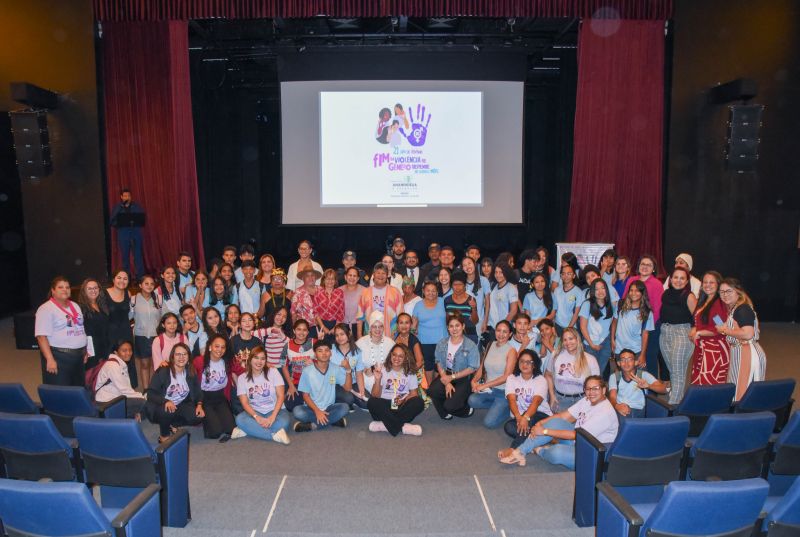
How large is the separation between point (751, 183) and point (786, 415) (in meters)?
6.22

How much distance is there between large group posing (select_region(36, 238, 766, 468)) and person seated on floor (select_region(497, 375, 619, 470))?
0.05ft

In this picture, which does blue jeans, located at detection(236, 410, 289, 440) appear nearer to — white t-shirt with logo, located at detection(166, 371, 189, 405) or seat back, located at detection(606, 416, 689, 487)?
white t-shirt with logo, located at detection(166, 371, 189, 405)

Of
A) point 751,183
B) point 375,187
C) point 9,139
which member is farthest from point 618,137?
point 9,139

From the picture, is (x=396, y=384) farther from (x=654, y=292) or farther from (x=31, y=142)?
(x=31, y=142)

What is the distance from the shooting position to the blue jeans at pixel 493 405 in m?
5.60

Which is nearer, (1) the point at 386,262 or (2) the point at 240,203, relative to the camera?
(1) the point at 386,262

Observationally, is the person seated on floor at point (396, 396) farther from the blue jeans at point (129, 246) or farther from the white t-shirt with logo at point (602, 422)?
the blue jeans at point (129, 246)

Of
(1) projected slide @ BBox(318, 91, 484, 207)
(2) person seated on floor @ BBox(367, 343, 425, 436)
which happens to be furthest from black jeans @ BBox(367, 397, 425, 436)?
(1) projected slide @ BBox(318, 91, 484, 207)

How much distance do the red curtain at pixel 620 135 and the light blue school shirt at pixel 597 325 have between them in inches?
173

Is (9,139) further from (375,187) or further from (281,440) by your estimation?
(281,440)

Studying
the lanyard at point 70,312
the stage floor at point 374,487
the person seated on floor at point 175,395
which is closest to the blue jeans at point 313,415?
the stage floor at point 374,487

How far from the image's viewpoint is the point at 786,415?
4613 mm

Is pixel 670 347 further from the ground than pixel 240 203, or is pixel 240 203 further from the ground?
pixel 240 203

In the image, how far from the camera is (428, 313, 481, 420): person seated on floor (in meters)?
5.83
